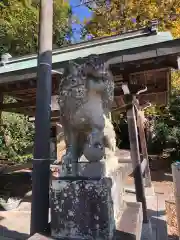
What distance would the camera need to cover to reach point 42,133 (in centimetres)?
234

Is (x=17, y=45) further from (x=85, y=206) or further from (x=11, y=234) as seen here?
(x=85, y=206)

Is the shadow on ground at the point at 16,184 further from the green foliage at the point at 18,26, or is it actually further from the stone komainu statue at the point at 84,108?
the green foliage at the point at 18,26

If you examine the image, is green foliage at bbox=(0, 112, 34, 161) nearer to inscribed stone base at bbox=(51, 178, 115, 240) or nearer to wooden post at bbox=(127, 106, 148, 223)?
wooden post at bbox=(127, 106, 148, 223)

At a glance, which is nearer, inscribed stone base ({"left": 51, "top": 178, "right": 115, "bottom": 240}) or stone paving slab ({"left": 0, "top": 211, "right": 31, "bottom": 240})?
inscribed stone base ({"left": 51, "top": 178, "right": 115, "bottom": 240})

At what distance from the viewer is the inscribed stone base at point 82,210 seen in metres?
1.98

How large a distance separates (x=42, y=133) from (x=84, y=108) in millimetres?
477

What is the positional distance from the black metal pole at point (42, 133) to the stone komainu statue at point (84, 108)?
8.6 inches

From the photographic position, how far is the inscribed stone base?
6.50 ft

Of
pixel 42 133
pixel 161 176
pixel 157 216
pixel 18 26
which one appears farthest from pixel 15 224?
pixel 18 26

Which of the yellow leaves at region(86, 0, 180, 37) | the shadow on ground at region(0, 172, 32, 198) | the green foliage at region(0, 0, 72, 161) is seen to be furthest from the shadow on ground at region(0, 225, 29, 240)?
the yellow leaves at region(86, 0, 180, 37)

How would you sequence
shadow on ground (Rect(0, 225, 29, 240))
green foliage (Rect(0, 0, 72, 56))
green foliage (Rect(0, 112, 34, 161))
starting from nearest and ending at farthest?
shadow on ground (Rect(0, 225, 29, 240)), green foliage (Rect(0, 112, 34, 161)), green foliage (Rect(0, 0, 72, 56))

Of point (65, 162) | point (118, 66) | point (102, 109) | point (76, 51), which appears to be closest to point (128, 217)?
point (65, 162)

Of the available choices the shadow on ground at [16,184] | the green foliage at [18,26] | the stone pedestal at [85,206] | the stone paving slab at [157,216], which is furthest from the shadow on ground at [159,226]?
the green foliage at [18,26]

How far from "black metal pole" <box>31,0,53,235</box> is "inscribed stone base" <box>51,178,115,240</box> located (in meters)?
0.19
